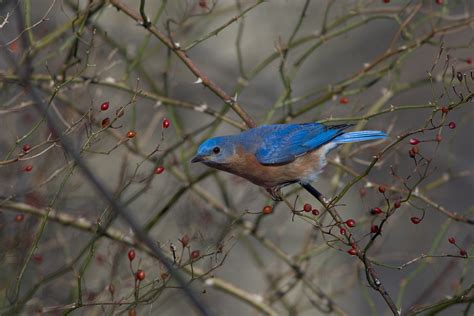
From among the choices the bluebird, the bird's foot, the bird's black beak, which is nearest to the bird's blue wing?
the bluebird

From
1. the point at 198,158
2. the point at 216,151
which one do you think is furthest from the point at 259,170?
the point at 198,158

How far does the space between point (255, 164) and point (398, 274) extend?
187 inches

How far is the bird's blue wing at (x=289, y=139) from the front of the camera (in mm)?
4816

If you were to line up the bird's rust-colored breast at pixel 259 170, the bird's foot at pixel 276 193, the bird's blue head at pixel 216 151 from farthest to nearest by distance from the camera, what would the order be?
1. the bird's rust-colored breast at pixel 259 170
2. the bird's blue head at pixel 216 151
3. the bird's foot at pixel 276 193

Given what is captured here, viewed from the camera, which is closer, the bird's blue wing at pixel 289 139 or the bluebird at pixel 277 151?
the bluebird at pixel 277 151

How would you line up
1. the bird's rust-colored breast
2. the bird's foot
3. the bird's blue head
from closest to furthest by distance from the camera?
1. the bird's foot
2. the bird's blue head
3. the bird's rust-colored breast

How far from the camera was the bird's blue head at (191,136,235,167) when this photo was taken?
15.1 ft

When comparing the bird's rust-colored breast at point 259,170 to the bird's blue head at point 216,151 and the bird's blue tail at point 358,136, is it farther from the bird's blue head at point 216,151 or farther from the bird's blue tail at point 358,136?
the bird's blue tail at point 358,136

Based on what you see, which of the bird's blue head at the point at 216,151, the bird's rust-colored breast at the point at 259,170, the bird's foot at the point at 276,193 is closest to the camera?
the bird's foot at the point at 276,193

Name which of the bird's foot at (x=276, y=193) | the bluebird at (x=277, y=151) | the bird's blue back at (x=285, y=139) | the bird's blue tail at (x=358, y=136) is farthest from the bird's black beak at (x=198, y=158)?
the bird's blue tail at (x=358, y=136)

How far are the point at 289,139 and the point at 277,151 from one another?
0.62ft

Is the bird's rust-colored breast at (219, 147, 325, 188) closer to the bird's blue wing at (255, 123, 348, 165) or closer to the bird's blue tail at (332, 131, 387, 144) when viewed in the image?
the bird's blue wing at (255, 123, 348, 165)

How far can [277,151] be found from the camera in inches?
192

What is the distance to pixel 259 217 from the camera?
5.39 meters
